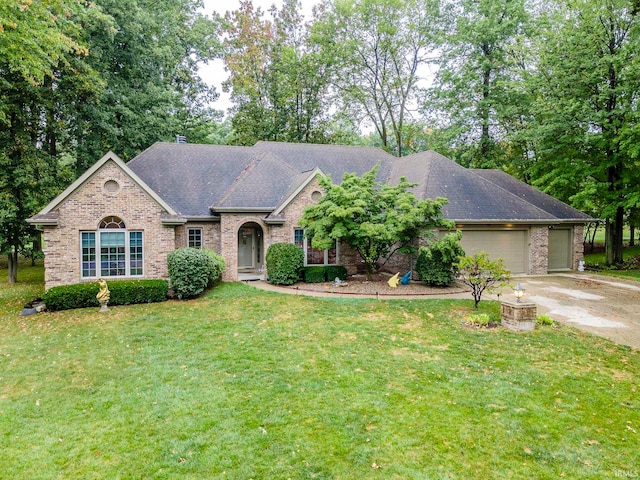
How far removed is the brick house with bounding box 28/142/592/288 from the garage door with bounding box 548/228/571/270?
0.17ft

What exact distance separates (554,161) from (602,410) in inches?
737

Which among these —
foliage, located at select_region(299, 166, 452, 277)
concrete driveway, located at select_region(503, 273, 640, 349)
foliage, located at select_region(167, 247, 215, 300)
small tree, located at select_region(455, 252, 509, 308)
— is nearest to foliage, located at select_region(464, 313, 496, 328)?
small tree, located at select_region(455, 252, 509, 308)

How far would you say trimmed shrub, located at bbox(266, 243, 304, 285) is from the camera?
1521 centimetres

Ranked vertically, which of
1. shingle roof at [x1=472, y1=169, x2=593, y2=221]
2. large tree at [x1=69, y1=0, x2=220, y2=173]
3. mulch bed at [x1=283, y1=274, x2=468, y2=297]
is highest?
large tree at [x1=69, y1=0, x2=220, y2=173]

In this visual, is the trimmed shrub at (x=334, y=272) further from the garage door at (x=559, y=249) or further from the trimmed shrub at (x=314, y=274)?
the garage door at (x=559, y=249)

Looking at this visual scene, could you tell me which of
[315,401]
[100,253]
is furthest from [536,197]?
[100,253]

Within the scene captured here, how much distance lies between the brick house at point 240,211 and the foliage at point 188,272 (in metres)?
1.14

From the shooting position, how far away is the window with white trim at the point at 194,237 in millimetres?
16844

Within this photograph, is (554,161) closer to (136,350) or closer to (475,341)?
(475,341)

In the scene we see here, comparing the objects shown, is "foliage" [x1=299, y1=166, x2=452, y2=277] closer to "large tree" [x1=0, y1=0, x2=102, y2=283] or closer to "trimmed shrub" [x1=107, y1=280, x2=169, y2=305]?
"trimmed shrub" [x1=107, y1=280, x2=169, y2=305]

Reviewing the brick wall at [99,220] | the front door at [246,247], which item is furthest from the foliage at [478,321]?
the front door at [246,247]

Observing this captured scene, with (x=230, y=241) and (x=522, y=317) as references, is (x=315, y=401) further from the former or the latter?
(x=230, y=241)

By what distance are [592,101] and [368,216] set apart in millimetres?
14652

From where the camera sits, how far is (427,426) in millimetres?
5219
